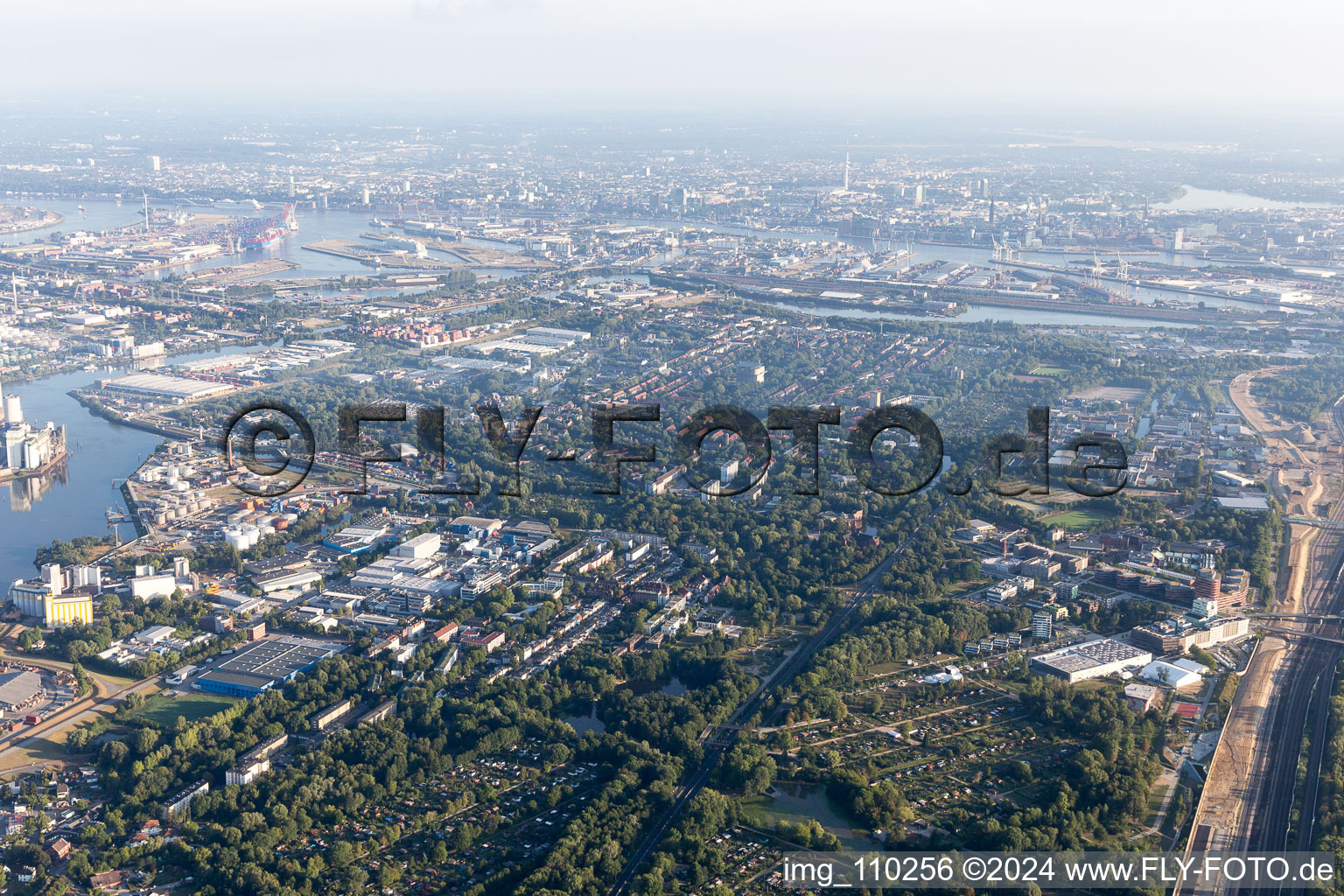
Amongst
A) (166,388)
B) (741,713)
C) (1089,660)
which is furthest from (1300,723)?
(166,388)

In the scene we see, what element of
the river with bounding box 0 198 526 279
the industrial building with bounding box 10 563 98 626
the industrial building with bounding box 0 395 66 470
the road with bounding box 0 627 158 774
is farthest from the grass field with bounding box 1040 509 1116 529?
the river with bounding box 0 198 526 279

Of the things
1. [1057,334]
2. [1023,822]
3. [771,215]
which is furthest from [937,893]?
[771,215]

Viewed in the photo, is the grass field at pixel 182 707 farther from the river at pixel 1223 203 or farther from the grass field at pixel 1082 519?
the river at pixel 1223 203

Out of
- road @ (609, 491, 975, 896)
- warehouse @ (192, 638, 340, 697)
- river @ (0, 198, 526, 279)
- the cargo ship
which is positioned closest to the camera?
road @ (609, 491, 975, 896)

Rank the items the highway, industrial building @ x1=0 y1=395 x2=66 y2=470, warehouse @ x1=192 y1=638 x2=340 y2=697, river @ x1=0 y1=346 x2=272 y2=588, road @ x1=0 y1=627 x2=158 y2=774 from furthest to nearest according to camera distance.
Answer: industrial building @ x1=0 y1=395 x2=66 y2=470 < river @ x1=0 y1=346 x2=272 y2=588 < warehouse @ x1=192 y1=638 x2=340 y2=697 < road @ x1=0 y1=627 x2=158 y2=774 < the highway

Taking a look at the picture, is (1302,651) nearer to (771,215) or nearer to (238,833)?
(238,833)

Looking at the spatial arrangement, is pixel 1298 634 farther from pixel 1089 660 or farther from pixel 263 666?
pixel 263 666

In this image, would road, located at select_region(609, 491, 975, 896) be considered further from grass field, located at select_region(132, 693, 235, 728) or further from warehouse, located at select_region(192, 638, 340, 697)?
grass field, located at select_region(132, 693, 235, 728)

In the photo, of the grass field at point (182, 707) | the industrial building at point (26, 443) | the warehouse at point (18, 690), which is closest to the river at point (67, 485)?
the industrial building at point (26, 443)
